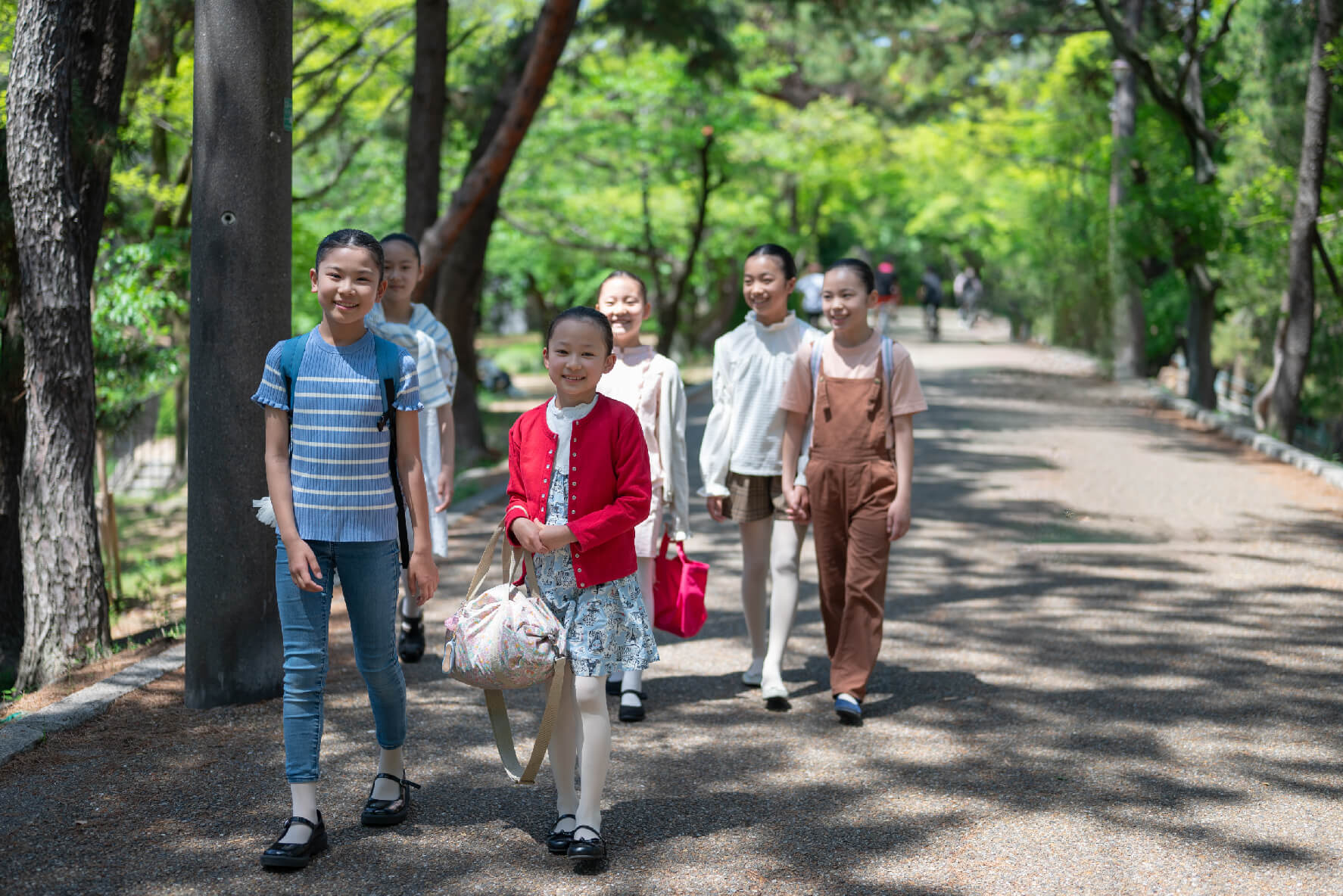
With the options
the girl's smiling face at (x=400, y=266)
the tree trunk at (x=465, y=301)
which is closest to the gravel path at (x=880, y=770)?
the girl's smiling face at (x=400, y=266)

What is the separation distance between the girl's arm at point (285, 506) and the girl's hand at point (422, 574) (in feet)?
0.90

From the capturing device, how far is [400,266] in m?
5.67

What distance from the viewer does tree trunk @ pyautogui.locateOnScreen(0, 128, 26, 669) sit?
702cm

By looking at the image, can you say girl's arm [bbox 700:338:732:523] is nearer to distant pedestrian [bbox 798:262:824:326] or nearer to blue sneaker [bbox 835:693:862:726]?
blue sneaker [bbox 835:693:862:726]

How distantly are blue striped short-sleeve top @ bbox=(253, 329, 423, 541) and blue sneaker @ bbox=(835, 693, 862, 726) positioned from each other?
226 cm

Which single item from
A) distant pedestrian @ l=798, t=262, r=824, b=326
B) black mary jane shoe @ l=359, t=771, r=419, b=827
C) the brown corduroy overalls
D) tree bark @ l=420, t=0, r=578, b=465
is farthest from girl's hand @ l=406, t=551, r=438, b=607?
distant pedestrian @ l=798, t=262, r=824, b=326

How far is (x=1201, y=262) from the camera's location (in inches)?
726

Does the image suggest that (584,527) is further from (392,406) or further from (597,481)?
(392,406)

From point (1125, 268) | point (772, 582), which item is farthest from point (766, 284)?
point (1125, 268)

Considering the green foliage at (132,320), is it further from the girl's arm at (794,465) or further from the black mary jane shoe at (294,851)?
the black mary jane shoe at (294,851)

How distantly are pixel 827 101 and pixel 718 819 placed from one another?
2572 centimetres

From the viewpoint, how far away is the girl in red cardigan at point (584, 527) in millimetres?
3832

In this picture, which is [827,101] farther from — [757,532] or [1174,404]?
[757,532]

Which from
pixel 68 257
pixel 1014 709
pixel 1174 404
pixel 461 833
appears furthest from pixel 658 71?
pixel 461 833
